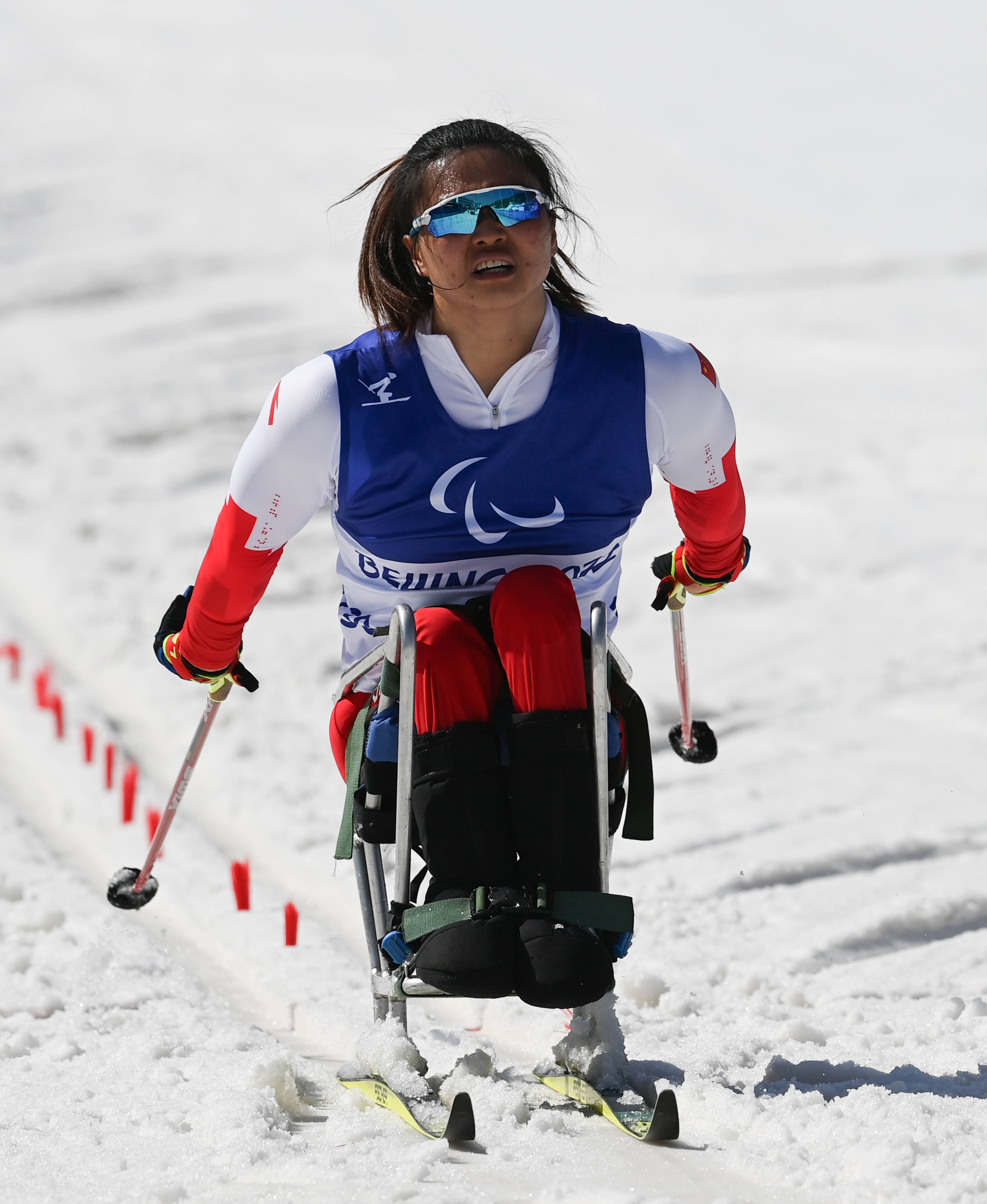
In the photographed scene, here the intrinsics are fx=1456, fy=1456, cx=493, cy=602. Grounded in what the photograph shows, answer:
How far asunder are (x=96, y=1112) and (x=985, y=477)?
653 centimetres

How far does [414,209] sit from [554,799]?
1.29 meters

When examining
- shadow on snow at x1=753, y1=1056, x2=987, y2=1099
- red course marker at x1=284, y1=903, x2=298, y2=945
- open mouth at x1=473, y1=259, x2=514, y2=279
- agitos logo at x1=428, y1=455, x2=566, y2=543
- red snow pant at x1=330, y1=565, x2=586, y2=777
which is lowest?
red course marker at x1=284, y1=903, x2=298, y2=945

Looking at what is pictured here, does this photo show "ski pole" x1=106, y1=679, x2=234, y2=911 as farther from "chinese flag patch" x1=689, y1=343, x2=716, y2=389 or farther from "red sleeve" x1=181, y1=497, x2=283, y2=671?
"chinese flag patch" x1=689, y1=343, x2=716, y2=389

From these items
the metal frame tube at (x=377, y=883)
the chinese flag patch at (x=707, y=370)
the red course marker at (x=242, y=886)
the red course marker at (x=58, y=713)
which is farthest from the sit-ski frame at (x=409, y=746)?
the red course marker at (x=58, y=713)

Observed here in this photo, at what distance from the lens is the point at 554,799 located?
2.89m

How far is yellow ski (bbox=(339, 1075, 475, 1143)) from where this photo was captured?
2.84 meters

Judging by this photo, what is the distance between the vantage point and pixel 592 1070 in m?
3.17

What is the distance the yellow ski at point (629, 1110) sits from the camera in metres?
2.85

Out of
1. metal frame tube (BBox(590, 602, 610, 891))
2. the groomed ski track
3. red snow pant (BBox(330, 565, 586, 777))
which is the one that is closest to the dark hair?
red snow pant (BBox(330, 565, 586, 777))

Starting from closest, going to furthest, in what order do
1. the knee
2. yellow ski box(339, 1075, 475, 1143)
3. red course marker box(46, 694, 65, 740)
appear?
yellow ski box(339, 1075, 475, 1143)
the knee
red course marker box(46, 694, 65, 740)

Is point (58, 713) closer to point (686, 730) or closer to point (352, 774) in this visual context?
point (686, 730)

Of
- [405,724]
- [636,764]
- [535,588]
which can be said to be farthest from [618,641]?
[405,724]

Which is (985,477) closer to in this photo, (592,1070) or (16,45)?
(592,1070)

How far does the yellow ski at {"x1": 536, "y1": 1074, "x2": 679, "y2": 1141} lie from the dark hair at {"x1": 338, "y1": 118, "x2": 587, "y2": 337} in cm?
167
